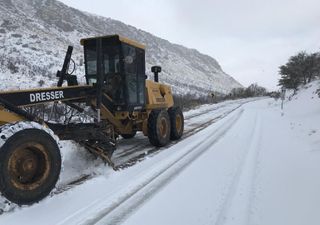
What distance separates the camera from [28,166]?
5.81 metres

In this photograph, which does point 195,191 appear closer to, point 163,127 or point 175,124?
point 163,127

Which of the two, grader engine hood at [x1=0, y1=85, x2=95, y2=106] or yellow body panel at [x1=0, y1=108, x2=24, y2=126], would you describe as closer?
yellow body panel at [x1=0, y1=108, x2=24, y2=126]

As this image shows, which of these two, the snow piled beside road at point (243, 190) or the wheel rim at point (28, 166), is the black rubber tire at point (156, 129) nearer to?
the snow piled beside road at point (243, 190)

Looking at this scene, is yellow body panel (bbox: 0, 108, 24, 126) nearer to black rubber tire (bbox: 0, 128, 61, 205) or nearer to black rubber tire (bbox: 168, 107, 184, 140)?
black rubber tire (bbox: 0, 128, 61, 205)

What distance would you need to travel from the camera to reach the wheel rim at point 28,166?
5578 mm

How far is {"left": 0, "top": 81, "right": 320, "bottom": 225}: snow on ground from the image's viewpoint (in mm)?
5285

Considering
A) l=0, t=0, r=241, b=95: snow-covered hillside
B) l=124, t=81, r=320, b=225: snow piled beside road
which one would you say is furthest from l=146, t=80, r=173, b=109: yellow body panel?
l=0, t=0, r=241, b=95: snow-covered hillside

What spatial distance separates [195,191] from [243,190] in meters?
0.76

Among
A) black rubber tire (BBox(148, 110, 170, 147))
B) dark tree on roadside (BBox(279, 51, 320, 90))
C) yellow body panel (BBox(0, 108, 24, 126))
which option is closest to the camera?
yellow body panel (BBox(0, 108, 24, 126))

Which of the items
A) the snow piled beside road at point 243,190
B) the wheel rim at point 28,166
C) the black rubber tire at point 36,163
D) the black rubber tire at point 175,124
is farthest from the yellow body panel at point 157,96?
the wheel rim at point 28,166

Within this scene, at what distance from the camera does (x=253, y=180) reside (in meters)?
7.04

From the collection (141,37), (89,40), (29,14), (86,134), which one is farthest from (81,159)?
(141,37)

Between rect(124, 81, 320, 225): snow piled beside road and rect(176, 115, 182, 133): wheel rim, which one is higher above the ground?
rect(176, 115, 182, 133): wheel rim

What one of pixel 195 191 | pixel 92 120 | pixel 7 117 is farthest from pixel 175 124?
pixel 7 117
